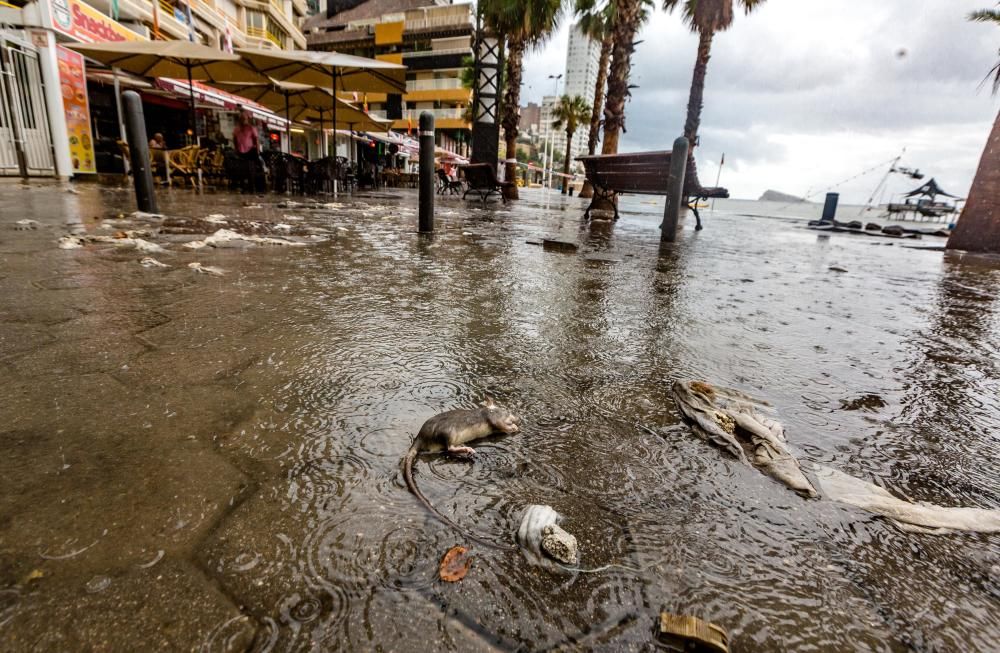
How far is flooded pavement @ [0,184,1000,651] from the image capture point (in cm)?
70

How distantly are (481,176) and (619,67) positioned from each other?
220 inches

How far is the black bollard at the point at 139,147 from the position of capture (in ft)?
14.6

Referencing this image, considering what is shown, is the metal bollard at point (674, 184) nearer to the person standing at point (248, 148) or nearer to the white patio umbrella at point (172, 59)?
the white patio umbrella at point (172, 59)

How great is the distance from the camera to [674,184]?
16.4 feet

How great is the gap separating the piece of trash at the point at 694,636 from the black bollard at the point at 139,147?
5.47 metres

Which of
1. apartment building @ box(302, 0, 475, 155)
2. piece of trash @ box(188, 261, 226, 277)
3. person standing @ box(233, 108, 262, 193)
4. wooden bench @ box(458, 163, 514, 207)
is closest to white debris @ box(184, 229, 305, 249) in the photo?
piece of trash @ box(188, 261, 226, 277)

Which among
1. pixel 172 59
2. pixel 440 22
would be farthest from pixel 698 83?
pixel 440 22

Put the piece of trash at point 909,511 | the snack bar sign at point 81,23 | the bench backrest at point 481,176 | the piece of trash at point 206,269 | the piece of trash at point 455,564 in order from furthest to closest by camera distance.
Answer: the bench backrest at point 481,176 → the snack bar sign at point 81,23 → the piece of trash at point 206,269 → the piece of trash at point 909,511 → the piece of trash at point 455,564

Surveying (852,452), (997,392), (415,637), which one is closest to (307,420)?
(415,637)

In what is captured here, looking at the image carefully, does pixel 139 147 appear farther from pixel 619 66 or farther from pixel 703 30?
pixel 703 30

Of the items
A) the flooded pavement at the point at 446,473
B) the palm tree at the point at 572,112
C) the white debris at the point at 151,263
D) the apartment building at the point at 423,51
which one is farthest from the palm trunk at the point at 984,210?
the apartment building at the point at 423,51

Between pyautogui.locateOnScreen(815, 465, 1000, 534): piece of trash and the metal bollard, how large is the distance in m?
4.41

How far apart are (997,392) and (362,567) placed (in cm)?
218

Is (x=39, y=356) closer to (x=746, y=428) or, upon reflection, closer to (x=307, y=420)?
(x=307, y=420)
